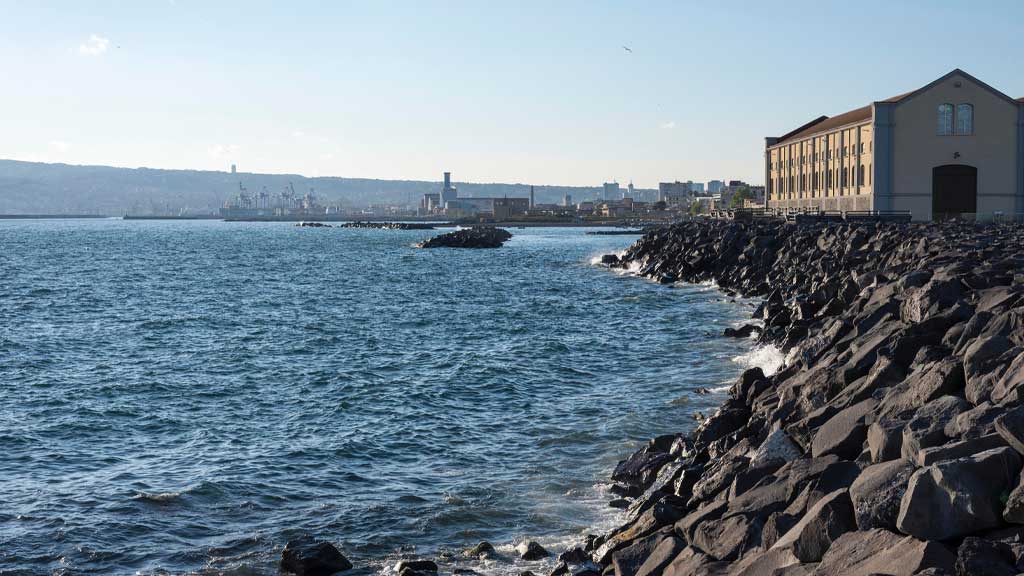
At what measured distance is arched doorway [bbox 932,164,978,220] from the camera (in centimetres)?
6072

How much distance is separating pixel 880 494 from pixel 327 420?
43.1ft

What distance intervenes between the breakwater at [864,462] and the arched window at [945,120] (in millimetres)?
43956

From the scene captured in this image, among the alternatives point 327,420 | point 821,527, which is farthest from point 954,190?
point 821,527

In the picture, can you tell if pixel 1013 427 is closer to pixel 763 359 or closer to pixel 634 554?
pixel 634 554

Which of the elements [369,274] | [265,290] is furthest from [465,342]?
[369,274]

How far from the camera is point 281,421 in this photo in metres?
19.0

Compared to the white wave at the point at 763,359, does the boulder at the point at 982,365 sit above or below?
above

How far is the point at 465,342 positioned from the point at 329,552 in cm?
1952

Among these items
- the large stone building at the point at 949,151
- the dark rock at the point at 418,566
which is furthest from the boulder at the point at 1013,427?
the large stone building at the point at 949,151

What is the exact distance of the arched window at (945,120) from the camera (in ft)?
197

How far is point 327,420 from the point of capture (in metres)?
19.0

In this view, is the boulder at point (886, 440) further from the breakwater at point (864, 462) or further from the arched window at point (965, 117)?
the arched window at point (965, 117)

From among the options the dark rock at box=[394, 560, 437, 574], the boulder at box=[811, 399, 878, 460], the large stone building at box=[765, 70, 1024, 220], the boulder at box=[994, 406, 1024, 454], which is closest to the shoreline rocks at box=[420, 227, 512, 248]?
the large stone building at box=[765, 70, 1024, 220]

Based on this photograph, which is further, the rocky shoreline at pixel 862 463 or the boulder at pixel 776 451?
the boulder at pixel 776 451
